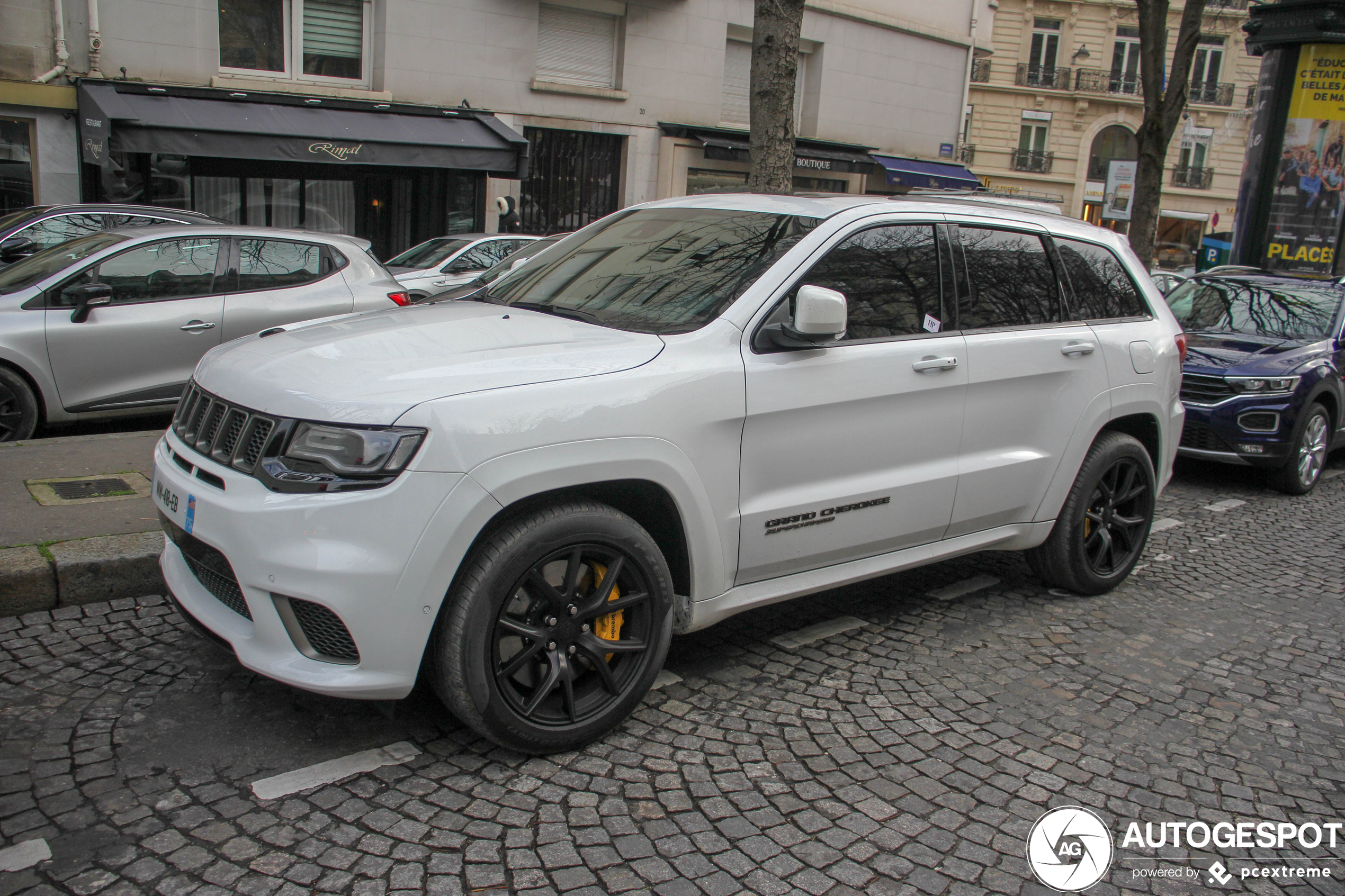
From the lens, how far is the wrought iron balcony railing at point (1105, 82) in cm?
4525

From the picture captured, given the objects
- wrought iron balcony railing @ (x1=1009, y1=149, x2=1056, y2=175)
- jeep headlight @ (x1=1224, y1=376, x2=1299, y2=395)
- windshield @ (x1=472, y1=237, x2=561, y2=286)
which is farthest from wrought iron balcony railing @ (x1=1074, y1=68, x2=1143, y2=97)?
jeep headlight @ (x1=1224, y1=376, x2=1299, y2=395)

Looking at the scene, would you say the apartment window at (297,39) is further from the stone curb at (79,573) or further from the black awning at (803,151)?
the stone curb at (79,573)

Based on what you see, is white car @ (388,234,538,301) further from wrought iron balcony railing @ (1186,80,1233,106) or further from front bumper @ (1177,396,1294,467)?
wrought iron balcony railing @ (1186,80,1233,106)

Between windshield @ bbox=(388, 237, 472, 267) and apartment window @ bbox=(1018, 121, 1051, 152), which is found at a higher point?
apartment window @ bbox=(1018, 121, 1051, 152)

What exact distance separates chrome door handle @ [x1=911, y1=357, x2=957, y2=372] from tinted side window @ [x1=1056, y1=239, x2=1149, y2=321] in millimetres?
1018

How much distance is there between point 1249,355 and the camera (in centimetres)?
852

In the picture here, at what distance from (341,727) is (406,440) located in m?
1.13

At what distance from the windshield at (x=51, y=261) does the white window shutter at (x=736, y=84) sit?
14974 millimetres

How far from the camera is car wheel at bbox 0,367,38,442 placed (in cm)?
685

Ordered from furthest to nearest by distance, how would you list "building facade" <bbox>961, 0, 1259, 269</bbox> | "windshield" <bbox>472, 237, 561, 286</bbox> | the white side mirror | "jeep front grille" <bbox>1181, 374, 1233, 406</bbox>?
"building facade" <bbox>961, 0, 1259, 269</bbox>
"windshield" <bbox>472, 237, 561, 286</bbox>
"jeep front grille" <bbox>1181, 374, 1233, 406</bbox>
the white side mirror

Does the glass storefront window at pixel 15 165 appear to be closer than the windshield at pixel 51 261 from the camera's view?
No

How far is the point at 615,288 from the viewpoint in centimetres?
406

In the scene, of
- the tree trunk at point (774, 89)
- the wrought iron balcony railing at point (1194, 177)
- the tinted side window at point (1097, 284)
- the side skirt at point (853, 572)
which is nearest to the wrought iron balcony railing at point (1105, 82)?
the wrought iron balcony railing at point (1194, 177)

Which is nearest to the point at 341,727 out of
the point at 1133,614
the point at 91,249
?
the point at 1133,614
